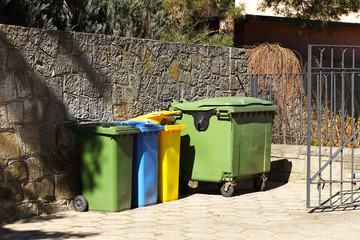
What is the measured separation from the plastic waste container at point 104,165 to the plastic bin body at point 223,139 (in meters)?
1.38

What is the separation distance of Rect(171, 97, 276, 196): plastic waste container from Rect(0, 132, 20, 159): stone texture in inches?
103

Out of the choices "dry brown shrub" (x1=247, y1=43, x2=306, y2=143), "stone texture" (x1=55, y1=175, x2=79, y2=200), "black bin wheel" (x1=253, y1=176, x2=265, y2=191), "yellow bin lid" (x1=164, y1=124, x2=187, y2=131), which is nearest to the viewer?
"stone texture" (x1=55, y1=175, x2=79, y2=200)

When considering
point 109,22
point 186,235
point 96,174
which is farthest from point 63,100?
point 109,22

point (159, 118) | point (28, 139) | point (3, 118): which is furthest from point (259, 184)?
point (3, 118)

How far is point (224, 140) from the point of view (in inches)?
326

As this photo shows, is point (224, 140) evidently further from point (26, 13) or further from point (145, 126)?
point (26, 13)

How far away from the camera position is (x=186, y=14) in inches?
515

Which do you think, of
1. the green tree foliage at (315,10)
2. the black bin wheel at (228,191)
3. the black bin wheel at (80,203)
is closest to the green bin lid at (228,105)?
the black bin wheel at (228,191)

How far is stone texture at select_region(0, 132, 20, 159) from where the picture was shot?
6586mm

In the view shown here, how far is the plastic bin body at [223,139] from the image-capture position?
27.1ft

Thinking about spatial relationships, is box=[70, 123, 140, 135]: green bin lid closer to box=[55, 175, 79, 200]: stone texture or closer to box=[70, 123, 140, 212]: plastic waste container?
box=[70, 123, 140, 212]: plastic waste container

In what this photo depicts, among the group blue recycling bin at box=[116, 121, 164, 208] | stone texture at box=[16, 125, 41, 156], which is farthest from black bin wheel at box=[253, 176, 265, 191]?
stone texture at box=[16, 125, 41, 156]

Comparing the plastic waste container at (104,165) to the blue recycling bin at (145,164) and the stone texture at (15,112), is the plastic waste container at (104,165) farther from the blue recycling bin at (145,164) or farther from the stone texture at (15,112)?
the stone texture at (15,112)

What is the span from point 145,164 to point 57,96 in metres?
1.31
